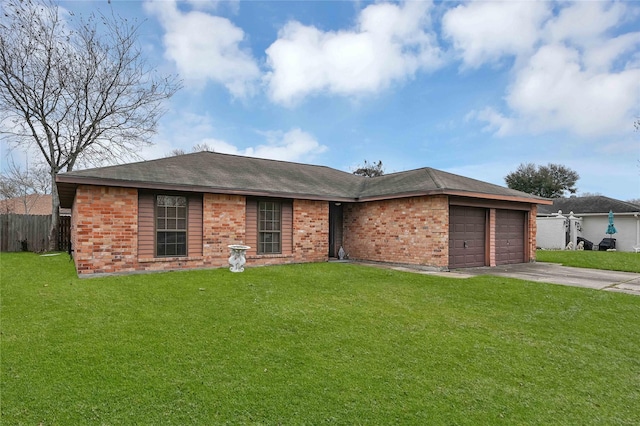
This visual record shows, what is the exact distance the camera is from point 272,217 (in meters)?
11.5

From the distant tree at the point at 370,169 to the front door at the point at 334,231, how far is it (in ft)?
82.5

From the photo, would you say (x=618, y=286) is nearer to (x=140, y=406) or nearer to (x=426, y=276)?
(x=426, y=276)

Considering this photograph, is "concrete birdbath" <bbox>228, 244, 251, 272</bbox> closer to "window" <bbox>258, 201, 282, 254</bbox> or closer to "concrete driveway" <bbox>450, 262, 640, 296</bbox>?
"window" <bbox>258, 201, 282, 254</bbox>

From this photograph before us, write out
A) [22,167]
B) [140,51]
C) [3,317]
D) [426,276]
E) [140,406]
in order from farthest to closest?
[22,167], [140,51], [426,276], [3,317], [140,406]

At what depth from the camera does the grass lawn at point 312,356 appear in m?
2.93

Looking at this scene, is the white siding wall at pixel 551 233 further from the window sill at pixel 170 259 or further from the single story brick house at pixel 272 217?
the window sill at pixel 170 259

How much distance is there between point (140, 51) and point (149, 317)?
16.5m

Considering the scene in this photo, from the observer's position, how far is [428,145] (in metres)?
22.0

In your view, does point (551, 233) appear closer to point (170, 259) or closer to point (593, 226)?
point (593, 226)

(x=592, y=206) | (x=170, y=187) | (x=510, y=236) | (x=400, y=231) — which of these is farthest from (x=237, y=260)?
(x=592, y=206)

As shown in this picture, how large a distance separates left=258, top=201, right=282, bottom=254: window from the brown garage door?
5.60m

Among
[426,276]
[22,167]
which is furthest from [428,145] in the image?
[22,167]

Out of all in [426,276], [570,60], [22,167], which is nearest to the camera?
[426,276]

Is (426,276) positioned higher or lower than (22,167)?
lower
